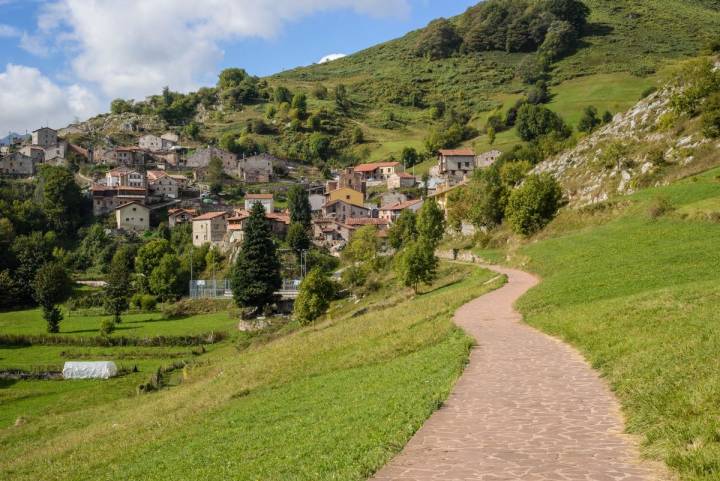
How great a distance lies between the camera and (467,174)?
124 metres

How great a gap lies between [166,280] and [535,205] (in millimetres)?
56905

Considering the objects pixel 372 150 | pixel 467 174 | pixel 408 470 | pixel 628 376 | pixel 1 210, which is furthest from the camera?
pixel 372 150

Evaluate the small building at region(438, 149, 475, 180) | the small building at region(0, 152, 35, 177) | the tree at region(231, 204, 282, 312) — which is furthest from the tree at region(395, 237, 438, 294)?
the small building at region(0, 152, 35, 177)

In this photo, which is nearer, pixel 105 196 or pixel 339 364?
pixel 339 364

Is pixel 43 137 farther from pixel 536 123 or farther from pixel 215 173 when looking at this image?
pixel 536 123

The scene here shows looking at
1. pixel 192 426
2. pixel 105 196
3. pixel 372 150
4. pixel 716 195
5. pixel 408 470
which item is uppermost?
pixel 372 150

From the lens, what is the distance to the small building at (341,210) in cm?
11756

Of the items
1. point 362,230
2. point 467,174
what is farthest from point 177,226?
point 467,174

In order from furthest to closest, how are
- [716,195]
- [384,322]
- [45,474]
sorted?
1. [716,195]
2. [384,322]
3. [45,474]

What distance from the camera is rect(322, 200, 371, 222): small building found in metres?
118

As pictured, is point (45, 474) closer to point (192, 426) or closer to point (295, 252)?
point (192, 426)

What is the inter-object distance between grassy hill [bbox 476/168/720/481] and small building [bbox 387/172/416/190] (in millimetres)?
85475

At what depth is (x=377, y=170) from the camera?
5635 inches

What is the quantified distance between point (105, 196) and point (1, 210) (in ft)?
64.7
